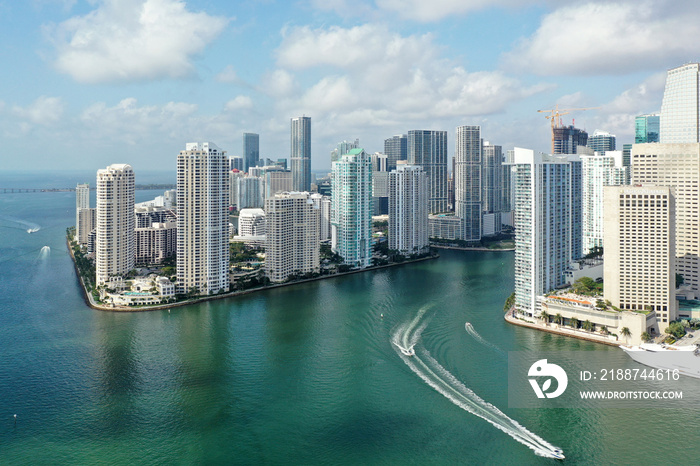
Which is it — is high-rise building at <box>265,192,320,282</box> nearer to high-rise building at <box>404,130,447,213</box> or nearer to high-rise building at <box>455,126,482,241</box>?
high-rise building at <box>455,126,482,241</box>

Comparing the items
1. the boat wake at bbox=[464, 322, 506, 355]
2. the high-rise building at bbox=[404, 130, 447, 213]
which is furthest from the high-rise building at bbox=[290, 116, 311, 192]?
the boat wake at bbox=[464, 322, 506, 355]

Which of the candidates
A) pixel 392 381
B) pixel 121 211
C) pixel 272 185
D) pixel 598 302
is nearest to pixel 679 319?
pixel 598 302

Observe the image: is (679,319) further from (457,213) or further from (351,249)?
(457,213)

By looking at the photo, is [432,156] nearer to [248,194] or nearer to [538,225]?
[248,194]

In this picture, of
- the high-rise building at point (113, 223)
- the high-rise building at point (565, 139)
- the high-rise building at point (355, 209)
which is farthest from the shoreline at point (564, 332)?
the high-rise building at point (565, 139)

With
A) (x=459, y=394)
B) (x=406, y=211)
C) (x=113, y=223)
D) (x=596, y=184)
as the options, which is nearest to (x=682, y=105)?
(x=596, y=184)
